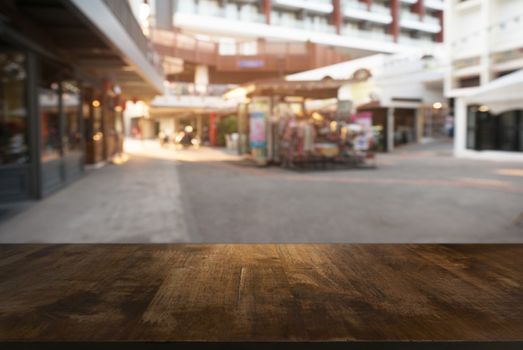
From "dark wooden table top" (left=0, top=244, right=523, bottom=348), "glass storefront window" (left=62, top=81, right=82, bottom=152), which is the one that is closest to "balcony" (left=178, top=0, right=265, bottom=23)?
"glass storefront window" (left=62, top=81, right=82, bottom=152)

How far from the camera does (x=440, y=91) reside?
27.9 m

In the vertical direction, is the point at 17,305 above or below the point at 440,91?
below

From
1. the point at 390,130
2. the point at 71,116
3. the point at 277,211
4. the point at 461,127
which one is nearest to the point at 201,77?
the point at 390,130

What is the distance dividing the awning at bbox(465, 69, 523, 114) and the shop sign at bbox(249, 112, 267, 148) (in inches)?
245

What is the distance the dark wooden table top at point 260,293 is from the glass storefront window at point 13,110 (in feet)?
20.8

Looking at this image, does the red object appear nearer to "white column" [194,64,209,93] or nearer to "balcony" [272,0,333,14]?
"white column" [194,64,209,93]

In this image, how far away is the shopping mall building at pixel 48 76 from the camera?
267 inches

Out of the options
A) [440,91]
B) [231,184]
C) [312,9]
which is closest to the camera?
[231,184]

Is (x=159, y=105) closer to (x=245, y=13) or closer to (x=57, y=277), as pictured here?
(x=245, y=13)

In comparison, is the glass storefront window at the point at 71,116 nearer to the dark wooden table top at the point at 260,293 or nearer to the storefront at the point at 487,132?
the dark wooden table top at the point at 260,293

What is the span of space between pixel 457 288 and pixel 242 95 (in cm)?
1550

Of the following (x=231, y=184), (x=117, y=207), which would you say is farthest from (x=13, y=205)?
(x=231, y=184)

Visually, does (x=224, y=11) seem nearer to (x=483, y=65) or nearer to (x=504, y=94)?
(x=483, y=65)

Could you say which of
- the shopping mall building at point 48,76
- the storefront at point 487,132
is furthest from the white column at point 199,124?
the shopping mall building at point 48,76
